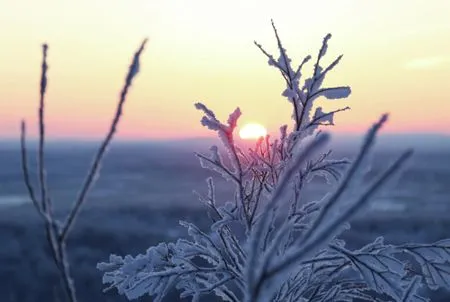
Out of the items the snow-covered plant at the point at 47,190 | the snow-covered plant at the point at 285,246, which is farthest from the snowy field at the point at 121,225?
the snow-covered plant at the point at 285,246

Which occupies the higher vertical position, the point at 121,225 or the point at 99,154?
the point at 99,154

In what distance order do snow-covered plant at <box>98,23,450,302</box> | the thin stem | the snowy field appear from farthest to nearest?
1. the snowy field
2. snow-covered plant at <box>98,23,450,302</box>
3. the thin stem

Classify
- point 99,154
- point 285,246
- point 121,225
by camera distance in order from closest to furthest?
point 99,154 < point 285,246 < point 121,225

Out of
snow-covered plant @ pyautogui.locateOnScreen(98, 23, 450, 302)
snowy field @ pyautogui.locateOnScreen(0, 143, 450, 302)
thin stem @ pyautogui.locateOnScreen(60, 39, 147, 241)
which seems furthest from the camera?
snowy field @ pyautogui.locateOnScreen(0, 143, 450, 302)

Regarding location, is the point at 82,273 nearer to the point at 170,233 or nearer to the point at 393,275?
the point at 170,233

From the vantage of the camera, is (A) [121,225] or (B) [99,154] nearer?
(B) [99,154]

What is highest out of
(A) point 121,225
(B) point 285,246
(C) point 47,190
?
(C) point 47,190

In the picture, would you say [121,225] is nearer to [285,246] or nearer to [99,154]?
[285,246]

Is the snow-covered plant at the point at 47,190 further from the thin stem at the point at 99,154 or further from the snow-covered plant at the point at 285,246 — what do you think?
the snow-covered plant at the point at 285,246

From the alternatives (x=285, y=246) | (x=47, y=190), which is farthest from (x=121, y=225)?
(x=47, y=190)

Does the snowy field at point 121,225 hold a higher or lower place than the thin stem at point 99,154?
lower

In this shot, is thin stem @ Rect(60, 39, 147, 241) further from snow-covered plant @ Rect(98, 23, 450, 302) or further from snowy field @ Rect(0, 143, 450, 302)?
snow-covered plant @ Rect(98, 23, 450, 302)

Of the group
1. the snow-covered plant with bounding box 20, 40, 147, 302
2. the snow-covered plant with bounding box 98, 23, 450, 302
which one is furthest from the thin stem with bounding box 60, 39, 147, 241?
the snow-covered plant with bounding box 98, 23, 450, 302
